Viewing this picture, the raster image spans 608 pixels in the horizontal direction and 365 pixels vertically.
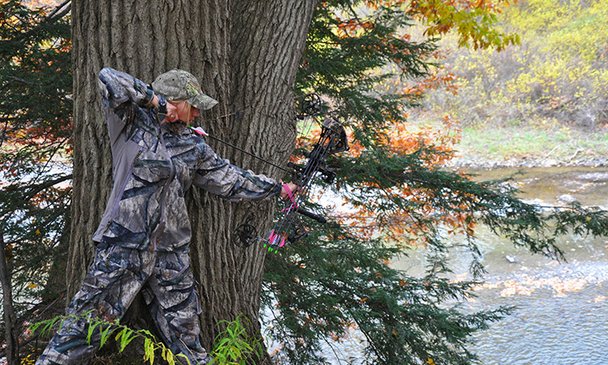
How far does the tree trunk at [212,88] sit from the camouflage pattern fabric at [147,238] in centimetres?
16

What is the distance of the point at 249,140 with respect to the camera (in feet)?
9.99

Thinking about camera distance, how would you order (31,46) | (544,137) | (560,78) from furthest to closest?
1. (560,78)
2. (544,137)
3. (31,46)

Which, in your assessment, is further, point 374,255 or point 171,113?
point 374,255

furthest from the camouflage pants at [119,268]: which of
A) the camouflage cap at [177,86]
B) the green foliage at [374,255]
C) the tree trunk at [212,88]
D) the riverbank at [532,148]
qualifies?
the riverbank at [532,148]

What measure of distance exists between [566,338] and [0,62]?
9162 mm

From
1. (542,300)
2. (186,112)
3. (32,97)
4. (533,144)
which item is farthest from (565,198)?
(186,112)

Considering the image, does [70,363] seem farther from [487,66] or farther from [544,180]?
[487,66]

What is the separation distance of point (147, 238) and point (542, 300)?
10017 millimetres

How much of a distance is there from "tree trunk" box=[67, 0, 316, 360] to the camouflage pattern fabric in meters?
0.16

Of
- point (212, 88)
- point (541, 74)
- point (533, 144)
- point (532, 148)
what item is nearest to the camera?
point (212, 88)

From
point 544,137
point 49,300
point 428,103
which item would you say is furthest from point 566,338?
point 428,103

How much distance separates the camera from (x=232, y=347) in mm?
2408

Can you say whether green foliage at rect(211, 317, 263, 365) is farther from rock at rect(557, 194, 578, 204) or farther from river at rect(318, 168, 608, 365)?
rock at rect(557, 194, 578, 204)

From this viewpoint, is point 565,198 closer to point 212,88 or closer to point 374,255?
point 374,255
